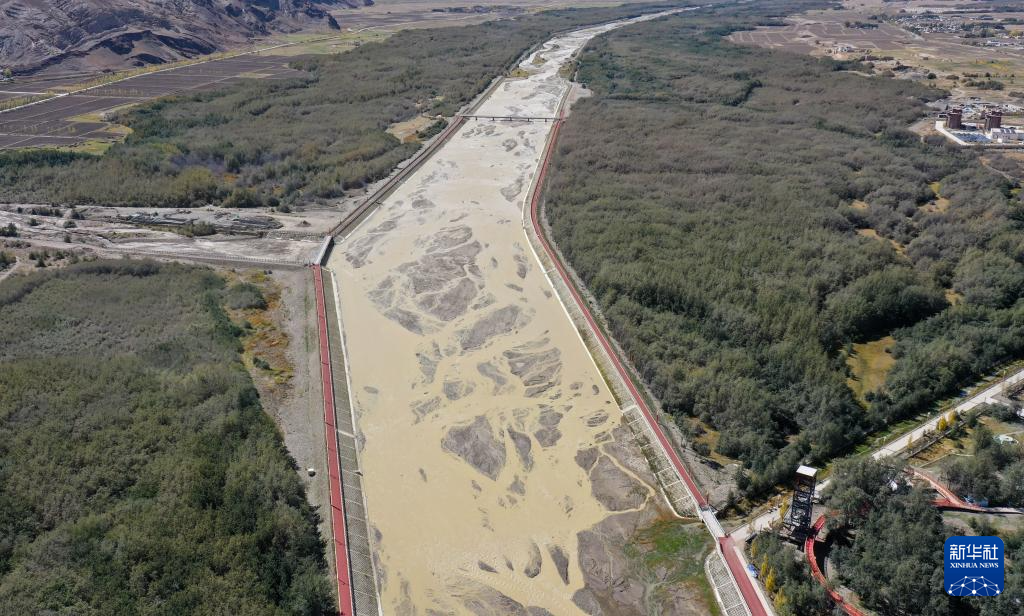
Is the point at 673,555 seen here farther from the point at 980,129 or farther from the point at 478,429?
the point at 980,129

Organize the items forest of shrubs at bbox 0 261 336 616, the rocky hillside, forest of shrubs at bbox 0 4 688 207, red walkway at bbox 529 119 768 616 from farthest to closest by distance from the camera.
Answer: the rocky hillside → forest of shrubs at bbox 0 4 688 207 → red walkway at bbox 529 119 768 616 → forest of shrubs at bbox 0 261 336 616

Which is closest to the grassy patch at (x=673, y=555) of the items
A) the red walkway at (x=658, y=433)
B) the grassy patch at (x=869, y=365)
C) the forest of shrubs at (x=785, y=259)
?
the red walkway at (x=658, y=433)

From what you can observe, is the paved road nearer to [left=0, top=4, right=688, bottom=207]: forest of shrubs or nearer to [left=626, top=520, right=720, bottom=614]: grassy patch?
[left=626, top=520, right=720, bottom=614]: grassy patch

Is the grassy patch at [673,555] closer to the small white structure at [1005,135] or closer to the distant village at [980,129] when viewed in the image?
the distant village at [980,129]

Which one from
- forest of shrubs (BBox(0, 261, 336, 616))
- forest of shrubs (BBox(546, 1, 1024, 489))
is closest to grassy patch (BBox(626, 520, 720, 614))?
forest of shrubs (BBox(546, 1, 1024, 489))

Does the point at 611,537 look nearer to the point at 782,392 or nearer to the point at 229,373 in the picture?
the point at 782,392
